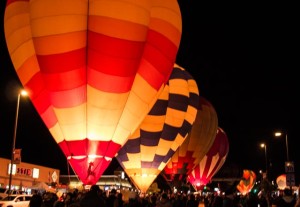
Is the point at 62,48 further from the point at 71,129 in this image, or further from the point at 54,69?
the point at 71,129

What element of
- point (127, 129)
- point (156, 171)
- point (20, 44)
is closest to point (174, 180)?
point (156, 171)

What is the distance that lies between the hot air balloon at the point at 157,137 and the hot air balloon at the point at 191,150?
5362 millimetres

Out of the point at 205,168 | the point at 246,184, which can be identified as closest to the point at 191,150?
the point at 205,168

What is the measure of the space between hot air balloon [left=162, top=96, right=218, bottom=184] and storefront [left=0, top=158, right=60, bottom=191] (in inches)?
504

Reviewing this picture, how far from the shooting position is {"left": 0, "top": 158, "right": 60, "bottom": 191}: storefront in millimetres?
34750

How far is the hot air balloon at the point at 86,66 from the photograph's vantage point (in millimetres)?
13125

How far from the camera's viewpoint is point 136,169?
851 inches

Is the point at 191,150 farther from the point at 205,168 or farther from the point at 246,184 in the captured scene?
the point at 246,184

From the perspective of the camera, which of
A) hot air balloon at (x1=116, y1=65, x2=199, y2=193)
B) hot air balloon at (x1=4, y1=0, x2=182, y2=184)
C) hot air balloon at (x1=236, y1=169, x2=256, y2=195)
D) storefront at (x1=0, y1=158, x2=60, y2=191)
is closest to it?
hot air balloon at (x1=4, y1=0, x2=182, y2=184)

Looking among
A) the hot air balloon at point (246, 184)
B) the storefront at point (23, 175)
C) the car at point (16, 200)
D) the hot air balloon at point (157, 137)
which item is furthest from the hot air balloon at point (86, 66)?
the hot air balloon at point (246, 184)

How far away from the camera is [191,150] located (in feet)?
96.6

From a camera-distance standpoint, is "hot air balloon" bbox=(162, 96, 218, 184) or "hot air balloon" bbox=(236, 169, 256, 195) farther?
"hot air balloon" bbox=(236, 169, 256, 195)

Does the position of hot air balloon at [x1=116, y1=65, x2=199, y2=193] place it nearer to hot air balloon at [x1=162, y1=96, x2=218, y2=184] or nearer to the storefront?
hot air balloon at [x1=162, y1=96, x2=218, y2=184]

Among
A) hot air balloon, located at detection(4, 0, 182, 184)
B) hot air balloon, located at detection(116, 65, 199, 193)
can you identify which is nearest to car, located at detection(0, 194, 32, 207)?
hot air balloon, located at detection(116, 65, 199, 193)
